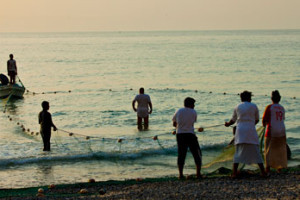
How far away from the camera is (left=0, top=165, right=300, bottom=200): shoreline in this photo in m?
8.03

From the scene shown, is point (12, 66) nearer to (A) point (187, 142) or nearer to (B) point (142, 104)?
(B) point (142, 104)

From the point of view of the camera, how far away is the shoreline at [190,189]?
8.03m

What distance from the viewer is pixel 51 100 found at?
28.0 meters

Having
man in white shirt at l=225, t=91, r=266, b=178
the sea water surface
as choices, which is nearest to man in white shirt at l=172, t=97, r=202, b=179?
man in white shirt at l=225, t=91, r=266, b=178

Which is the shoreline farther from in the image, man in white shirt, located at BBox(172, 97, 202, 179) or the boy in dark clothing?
the boy in dark clothing

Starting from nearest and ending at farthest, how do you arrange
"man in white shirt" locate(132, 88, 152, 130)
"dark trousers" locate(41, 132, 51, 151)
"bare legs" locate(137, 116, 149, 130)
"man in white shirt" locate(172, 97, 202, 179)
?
"man in white shirt" locate(172, 97, 202, 179)
"dark trousers" locate(41, 132, 51, 151)
"man in white shirt" locate(132, 88, 152, 130)
"bare legs" locate(137, 116, 149, 130)

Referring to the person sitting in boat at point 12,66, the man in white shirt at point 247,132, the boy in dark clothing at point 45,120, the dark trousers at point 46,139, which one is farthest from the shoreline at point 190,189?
the person sitting in boat at point 12,66

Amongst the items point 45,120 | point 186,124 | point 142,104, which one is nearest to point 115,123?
point 142,104

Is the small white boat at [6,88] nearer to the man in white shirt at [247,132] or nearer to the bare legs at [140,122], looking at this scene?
the bare legs at [140,122]

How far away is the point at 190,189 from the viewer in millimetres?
8578

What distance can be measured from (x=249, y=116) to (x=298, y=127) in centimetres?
1009

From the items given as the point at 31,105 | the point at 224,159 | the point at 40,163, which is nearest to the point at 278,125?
the point at 224,159

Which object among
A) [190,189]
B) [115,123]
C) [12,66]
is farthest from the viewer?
[12,66]

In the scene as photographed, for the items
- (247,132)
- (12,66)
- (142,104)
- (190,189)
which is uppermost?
(12,66)
